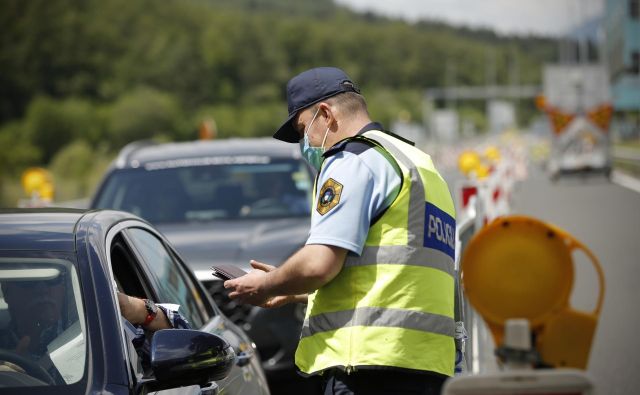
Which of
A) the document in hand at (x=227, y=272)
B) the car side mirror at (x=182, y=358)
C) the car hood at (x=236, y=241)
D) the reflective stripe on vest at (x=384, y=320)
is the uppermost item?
the document in hand at (x=227, y=272)

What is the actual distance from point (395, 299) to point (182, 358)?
0.68 metres

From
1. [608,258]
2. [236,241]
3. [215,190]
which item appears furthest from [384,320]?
[608,258]

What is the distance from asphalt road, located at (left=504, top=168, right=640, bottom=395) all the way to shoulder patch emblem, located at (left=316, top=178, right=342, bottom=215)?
92 centimetres

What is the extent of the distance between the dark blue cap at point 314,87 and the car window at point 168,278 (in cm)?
111

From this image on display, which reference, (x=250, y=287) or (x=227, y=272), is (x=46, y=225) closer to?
(x=227, y=272)

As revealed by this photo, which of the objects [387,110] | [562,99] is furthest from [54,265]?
[387,110]

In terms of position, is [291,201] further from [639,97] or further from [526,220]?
[639,97]

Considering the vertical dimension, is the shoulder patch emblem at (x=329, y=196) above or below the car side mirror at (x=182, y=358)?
above

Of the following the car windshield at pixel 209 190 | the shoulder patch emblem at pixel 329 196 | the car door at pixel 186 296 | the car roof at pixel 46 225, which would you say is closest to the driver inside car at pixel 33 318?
the car roof at pixel 46 225

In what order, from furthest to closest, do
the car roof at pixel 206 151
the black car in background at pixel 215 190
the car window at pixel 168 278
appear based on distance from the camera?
the car roof at pixel 206 151, the black car in background at pixel 215 190, the car window at pixel 168 278

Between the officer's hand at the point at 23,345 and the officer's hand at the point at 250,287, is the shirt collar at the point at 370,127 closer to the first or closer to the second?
the officer's hand at the point at 250,287

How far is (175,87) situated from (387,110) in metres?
31.5

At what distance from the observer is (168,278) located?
206 inches

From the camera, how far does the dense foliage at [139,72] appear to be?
352 feet
